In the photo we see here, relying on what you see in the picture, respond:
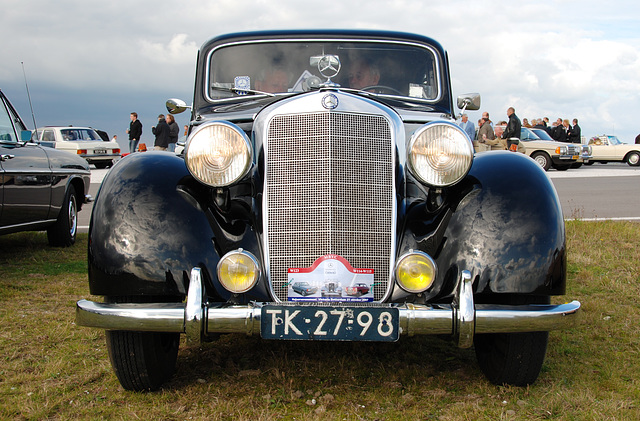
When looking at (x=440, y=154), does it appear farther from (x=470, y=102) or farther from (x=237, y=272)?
(x=470, y=102)

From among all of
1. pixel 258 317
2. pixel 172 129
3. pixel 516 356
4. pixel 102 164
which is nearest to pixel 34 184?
pixel 258 317

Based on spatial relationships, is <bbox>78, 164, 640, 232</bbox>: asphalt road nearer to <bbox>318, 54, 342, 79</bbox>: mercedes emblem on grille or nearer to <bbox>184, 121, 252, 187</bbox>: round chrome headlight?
<bbox>318, 54, 342, 79</bbox>: mercedes emblem on grille

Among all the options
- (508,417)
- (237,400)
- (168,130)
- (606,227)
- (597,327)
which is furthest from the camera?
(168,130)

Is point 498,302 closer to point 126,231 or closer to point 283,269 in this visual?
point 283,269

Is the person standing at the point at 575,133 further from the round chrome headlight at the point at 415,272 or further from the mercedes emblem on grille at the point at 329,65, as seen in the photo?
the round chrome headlight at the point at 415,272

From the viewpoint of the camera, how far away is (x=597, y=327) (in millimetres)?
4062

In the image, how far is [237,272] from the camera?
2.64m

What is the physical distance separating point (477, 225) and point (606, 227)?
5119 millimetres

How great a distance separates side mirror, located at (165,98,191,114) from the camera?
4645mm

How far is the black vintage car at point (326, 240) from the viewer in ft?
8.11

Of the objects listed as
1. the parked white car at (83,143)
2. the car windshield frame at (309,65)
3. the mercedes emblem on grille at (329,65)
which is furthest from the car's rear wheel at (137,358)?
the parked white car at (83,143)

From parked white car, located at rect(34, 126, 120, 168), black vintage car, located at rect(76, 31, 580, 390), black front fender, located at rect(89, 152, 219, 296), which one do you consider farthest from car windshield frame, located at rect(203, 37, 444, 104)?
parked white car, located at rect(34, 126, 120, 168)

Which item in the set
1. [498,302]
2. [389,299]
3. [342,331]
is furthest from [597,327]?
[342,331]

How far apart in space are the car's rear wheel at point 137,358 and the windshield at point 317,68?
198 centimetres
